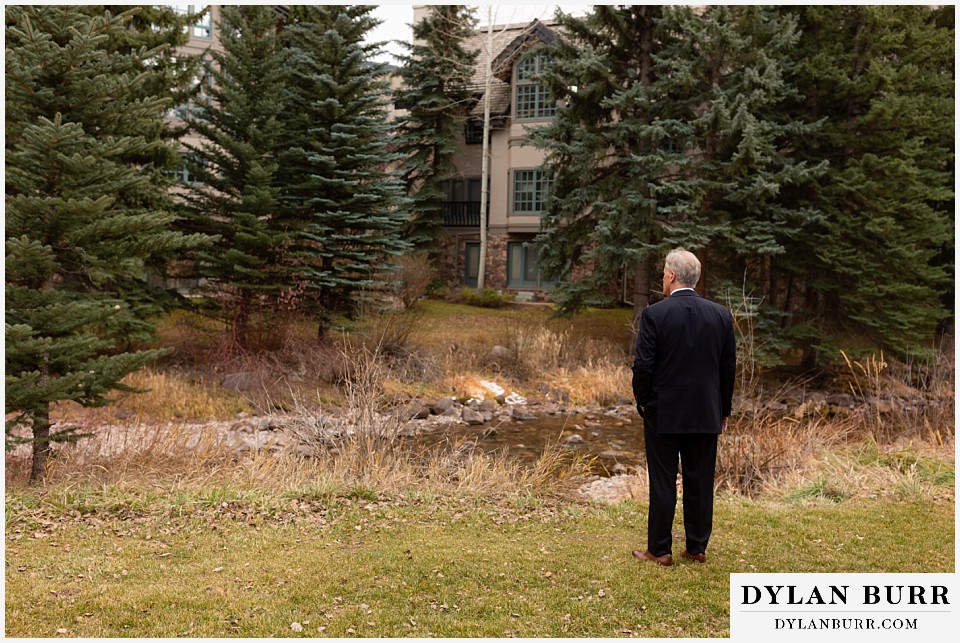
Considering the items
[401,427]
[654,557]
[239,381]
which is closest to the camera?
[654,557]

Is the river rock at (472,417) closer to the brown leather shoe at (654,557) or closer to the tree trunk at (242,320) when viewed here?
the tree trunk at (242,320)

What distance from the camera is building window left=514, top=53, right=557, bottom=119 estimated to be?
28406mm

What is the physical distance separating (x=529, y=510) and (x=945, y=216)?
1522 centimetres

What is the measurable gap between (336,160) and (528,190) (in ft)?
41.3

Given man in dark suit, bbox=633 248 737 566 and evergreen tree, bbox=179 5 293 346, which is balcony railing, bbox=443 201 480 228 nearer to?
evergreen tree, bbox=179 5 293 346

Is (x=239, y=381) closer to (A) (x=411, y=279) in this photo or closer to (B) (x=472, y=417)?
(B) (x=472, y=417)

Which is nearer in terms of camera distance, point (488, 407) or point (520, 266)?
point (488, 407)

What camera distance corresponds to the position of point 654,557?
5805 mm

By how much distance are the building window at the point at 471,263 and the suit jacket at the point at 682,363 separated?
25075 mm

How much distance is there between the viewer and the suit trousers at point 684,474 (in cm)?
559

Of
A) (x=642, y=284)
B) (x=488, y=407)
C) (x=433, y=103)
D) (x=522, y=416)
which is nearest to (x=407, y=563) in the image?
(x=522, y=416)

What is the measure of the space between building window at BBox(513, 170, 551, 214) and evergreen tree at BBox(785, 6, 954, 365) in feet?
36.9

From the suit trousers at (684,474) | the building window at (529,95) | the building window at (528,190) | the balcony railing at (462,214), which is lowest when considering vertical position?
the suit trousers at (684,474)

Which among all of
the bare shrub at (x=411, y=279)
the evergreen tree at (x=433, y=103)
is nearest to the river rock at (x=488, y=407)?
the bare shrub at (x=411, y=279)
